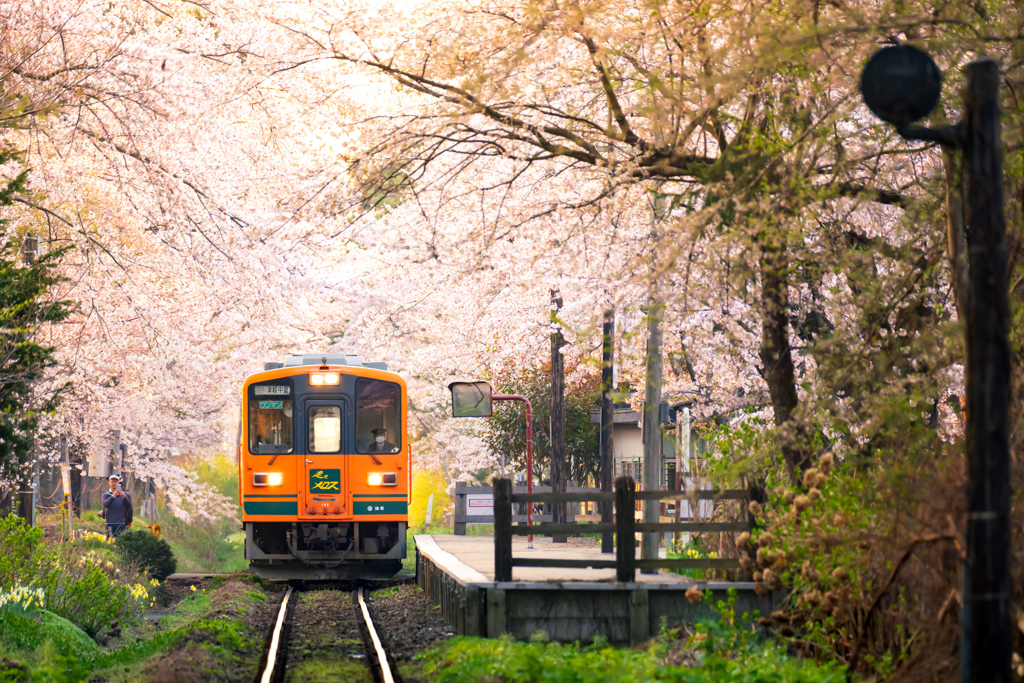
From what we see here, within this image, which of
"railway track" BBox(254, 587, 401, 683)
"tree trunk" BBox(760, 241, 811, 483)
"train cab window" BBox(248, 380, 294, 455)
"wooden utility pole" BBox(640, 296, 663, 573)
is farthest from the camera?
"train cab window" BBox(248, 380, 294, 455)

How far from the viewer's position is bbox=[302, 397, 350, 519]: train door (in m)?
16.5

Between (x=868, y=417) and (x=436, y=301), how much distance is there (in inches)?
990

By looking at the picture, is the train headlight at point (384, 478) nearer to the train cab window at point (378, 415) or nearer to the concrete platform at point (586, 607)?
the train cab window at point (378, 415)

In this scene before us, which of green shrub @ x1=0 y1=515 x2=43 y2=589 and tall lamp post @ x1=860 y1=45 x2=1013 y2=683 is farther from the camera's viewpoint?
green shrub @ x1=0 y1=515 x2=43 y2=589

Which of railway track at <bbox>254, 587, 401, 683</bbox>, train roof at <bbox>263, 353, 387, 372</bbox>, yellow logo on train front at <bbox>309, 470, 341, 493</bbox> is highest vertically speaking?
train roof at <bbox>263, 353, 387, 372</bbox>

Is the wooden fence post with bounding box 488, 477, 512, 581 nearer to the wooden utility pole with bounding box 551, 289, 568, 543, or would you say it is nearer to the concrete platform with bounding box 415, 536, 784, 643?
the concrete platform with bounding box 415, 536, 784, 643

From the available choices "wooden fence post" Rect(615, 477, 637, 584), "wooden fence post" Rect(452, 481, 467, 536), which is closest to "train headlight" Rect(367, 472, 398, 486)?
"wooden fence post" Rect(452, 481, 467, 536)

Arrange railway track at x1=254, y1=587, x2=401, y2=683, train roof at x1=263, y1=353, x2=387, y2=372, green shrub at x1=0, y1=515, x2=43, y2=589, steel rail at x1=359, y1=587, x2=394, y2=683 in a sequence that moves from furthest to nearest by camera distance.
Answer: train roof at x1=263, y1=353, x2=387, y2=372 → green shrub at x1=0, y1=515, x2=43, y2=589 → railway track at x1=254, y1=587, x2=401, y2=683 → steel rail at x1=359, y1=587, x2=394, y2=683

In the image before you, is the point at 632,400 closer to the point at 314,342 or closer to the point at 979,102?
the point at 314,342

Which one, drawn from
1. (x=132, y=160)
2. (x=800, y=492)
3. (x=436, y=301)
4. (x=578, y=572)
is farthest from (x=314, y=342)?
(x=800, y=492)

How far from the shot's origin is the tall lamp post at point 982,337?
194 inches

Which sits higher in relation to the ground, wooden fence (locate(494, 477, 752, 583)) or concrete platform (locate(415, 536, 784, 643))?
wooden fence (locate(494, 477, 752, 583))

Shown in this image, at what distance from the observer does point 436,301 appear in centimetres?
3247

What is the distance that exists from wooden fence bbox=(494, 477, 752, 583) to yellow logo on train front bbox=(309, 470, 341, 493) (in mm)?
6302
